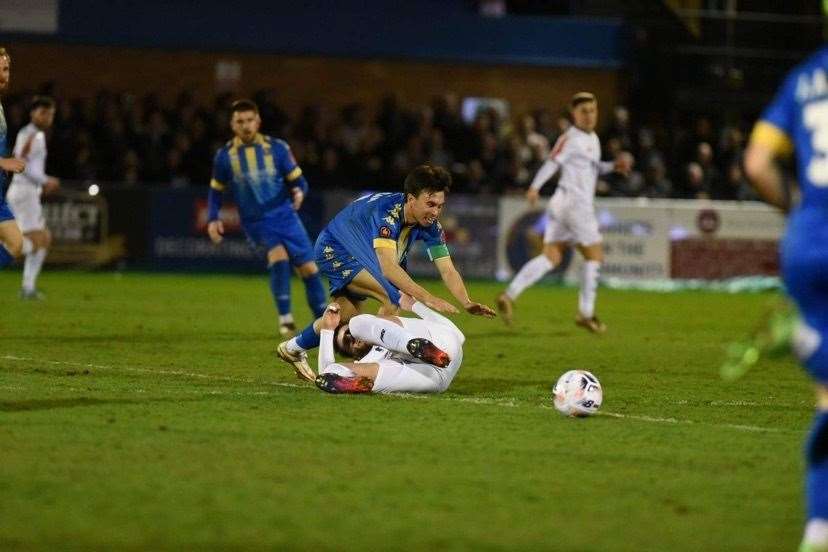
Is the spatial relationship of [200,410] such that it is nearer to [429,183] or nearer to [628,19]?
[429,183]

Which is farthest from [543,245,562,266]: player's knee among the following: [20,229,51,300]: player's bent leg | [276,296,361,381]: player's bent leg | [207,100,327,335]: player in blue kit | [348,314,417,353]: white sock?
[348,314,417,353]: white sock

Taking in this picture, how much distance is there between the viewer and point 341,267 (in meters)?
10.8

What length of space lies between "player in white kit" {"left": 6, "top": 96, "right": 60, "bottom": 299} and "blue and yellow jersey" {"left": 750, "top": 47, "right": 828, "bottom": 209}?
1393 centimetres

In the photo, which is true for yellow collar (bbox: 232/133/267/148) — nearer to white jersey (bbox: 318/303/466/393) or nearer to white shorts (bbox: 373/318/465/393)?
white jersey (bbox: 318/303/466/393)

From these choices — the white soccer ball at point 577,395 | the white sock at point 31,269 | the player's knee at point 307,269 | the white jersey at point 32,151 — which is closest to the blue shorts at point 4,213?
the player's knee at point 307,269

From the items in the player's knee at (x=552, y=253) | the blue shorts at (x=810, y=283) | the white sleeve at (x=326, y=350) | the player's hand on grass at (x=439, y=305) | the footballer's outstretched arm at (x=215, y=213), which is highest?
the blue shorts at (x=810, y=283)

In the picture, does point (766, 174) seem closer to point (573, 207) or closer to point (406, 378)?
point (406, 378)

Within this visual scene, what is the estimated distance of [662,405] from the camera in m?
9.95

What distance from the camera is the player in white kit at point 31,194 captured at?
18.5 metres

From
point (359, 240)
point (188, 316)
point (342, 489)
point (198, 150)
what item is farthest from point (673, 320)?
point (342, 489)

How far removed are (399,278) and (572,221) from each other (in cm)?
724

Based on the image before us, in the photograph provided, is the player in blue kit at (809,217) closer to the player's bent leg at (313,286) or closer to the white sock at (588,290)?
the player's bent leg at (313,286)

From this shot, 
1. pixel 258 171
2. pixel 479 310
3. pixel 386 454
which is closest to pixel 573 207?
pixel 258 171

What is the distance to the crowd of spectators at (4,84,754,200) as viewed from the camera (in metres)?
25.9
